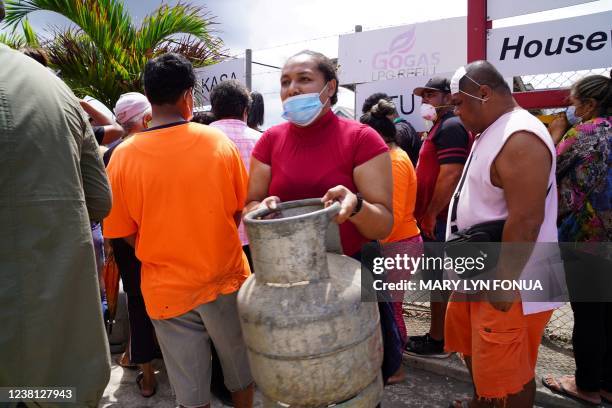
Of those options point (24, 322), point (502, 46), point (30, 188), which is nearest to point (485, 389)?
point (24, 322)

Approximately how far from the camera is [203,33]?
24.4 ft

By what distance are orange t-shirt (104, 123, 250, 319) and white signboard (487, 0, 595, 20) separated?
2.82 meters

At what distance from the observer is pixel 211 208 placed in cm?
216

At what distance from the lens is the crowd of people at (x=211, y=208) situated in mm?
1406

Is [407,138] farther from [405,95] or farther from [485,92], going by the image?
[485,92]

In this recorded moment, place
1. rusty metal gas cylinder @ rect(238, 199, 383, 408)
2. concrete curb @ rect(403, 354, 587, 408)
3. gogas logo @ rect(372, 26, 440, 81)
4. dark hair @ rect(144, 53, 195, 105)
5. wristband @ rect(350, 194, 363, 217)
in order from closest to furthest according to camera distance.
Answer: rusty metal gas cylinder @ rect(238, 199, 383, 408) → wristband @ rect(350, 194, 363, 217) → dark hair @ rect(144, 53, 195, 105) → concrete curb @ rect(403, 354, 587, 408) → gogas logo @ rect(372, 26, 440, 81)

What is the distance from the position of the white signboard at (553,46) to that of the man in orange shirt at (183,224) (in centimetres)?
261

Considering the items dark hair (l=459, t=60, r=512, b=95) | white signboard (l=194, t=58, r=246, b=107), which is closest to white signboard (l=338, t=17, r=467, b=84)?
white signboard (l=194, t=58, r=246, b=107)

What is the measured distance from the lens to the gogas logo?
4207 mm

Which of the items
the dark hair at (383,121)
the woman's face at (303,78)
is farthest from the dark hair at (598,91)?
the woman's face at (303,78)

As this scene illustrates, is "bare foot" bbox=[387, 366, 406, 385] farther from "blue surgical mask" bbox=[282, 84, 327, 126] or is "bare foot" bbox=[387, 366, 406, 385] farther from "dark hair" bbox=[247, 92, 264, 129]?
"dark hair" bbox=[247, 92, 264, 129]

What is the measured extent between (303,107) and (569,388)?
2600 mm

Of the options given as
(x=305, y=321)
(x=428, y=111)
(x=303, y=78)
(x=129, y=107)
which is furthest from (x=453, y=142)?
(x=129, y=107)

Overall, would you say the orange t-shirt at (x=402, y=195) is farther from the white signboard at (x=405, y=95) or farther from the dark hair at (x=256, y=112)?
the dark hair at (x=256, y=112)
